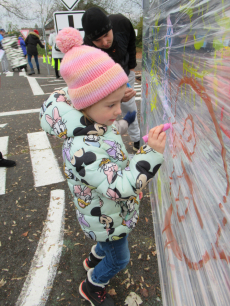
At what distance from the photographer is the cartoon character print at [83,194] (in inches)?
45.1

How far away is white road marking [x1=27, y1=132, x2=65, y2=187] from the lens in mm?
2801

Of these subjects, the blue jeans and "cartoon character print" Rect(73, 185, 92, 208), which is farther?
the blue jeans

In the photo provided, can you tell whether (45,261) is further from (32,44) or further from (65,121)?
(32,44)

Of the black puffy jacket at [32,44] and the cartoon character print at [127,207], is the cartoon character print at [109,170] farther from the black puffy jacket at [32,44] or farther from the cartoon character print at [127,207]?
the black puffy jacket at [32,44]

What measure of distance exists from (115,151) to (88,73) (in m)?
0.38

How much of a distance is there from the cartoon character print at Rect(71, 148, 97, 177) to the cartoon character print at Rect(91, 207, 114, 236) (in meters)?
0.29

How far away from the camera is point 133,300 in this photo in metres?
1.52

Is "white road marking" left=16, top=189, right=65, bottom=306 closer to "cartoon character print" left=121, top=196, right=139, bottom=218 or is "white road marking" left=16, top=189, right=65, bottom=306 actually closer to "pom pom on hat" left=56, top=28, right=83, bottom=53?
"cartoon character print" left=121, top=196, right=139, bottom=218

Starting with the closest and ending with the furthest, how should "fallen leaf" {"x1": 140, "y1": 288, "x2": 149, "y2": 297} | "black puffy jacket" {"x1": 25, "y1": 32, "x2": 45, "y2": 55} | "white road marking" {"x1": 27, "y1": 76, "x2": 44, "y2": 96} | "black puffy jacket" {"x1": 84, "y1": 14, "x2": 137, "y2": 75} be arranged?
"fallen leaf" {"x1": 140, "y1": 288, "x2": 149, "y2": 297} → "black puffy jacket" {"x1": 84, "y1": 14, "x2": 137, "y2": 75} → "white road marking" {"x1": 27, "y1": 76, "x2": 44, "y2": 96} → "black puffy jacket" {"x1": 25, "y1": 32, "x2": 45, "y2": 55}

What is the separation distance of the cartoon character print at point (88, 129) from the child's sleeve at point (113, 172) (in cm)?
8

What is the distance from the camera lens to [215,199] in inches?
28.3

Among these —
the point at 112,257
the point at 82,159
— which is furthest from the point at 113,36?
the point at 112,257

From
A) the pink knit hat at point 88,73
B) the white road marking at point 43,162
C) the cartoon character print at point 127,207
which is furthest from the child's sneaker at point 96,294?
the white road marking at point 43,162

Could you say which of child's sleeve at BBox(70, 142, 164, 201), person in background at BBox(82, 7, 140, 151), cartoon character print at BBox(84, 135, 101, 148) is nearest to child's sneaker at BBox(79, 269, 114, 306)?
child's sleeve at BBox(70, 142, 164, 201)
